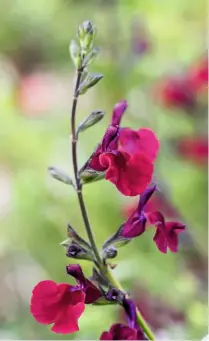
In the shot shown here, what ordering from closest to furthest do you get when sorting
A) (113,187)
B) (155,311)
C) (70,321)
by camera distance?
1. (70,321)
2. (155,311)
3. (113,187)

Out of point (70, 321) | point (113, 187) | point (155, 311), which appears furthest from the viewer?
point (113, 187)

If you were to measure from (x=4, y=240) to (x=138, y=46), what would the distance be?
0.49 metres

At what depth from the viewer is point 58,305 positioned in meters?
0.57

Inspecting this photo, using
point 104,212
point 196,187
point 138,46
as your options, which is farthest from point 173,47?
point 104,212

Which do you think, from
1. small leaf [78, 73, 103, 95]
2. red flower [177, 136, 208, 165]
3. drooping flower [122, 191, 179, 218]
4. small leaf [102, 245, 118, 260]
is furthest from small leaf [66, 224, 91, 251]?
red flower [177, 136, 208, 165]

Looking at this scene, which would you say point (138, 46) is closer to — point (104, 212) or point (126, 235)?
point (104, 212)

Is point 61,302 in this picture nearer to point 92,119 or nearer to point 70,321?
point 70,321

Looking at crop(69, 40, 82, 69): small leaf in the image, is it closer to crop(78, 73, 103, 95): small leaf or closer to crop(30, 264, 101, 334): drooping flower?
crop(78, 73, 103, 95): small leaf

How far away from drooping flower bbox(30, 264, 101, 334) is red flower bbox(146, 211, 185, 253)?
0.07 metres

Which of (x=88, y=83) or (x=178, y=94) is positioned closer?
(x=88, y=83)

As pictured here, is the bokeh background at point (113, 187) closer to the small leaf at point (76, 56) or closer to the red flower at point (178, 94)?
the red flower at point (178, 94)

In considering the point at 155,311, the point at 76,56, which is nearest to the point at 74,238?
the point at 76,56

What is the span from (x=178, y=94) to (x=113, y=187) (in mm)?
254

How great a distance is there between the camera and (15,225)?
1473 mm
